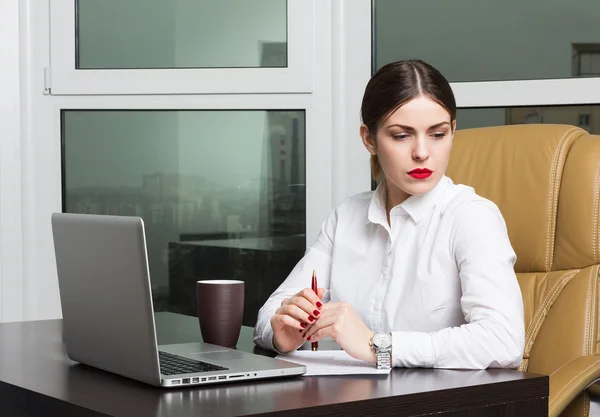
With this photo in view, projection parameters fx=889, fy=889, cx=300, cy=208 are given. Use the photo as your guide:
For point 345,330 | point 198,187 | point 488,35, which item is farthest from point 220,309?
point 488,35

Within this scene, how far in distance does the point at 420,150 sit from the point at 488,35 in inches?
53.2

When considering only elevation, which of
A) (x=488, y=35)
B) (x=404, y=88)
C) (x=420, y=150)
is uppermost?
(x=488, y=35)

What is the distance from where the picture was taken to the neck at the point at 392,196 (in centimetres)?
177

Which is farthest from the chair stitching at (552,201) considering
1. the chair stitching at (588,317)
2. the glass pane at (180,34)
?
the glass pane at (180,34)

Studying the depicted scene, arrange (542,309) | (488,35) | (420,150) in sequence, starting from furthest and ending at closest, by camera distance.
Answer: (488,35) → (542,309) → (420,150)

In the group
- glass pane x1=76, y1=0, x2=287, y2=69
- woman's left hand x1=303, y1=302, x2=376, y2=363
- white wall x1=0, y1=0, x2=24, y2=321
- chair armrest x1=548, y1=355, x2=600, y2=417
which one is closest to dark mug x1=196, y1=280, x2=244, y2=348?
woman's left hand x1=303, y1=302, x2=376, y2=363

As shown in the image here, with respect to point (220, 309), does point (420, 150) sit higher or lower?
higher

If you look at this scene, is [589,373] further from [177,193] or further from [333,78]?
[177,193]

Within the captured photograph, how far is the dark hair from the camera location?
1.65m

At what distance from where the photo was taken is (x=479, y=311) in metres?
1.48

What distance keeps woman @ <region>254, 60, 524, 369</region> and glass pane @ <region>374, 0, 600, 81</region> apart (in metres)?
1.09

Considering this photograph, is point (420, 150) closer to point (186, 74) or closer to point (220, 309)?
point (220, 309)

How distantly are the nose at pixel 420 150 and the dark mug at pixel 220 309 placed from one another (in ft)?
1.29

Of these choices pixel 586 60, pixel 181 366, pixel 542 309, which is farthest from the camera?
pixel 586 60
